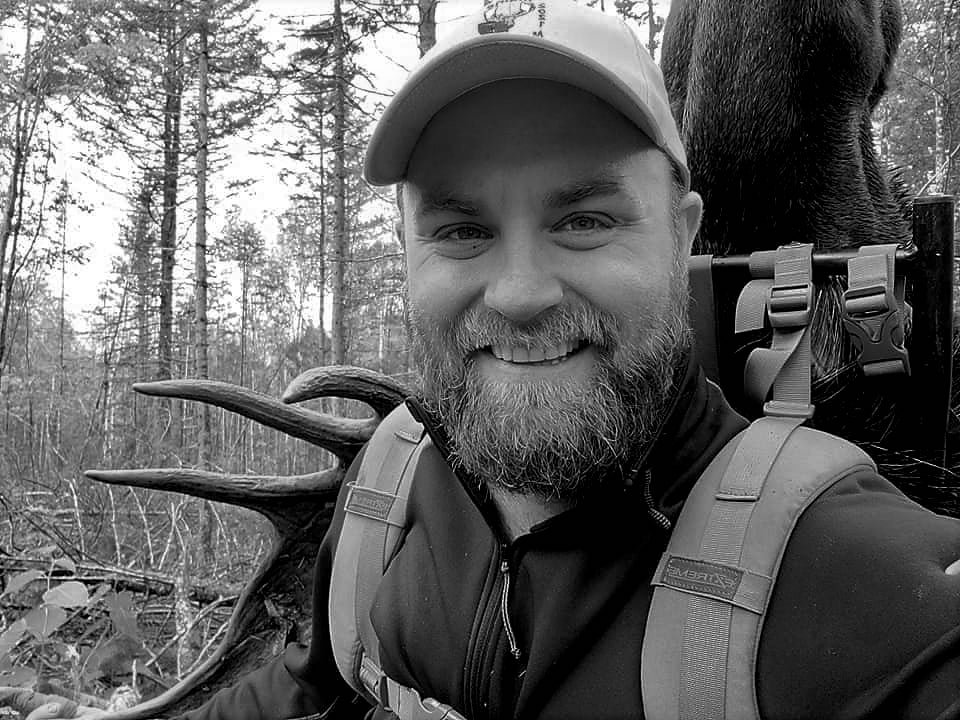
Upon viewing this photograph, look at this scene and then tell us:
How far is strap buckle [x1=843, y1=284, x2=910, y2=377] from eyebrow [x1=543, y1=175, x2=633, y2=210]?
72cm

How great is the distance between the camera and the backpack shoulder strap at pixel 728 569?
3.88ft

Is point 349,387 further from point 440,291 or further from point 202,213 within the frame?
point 202,213

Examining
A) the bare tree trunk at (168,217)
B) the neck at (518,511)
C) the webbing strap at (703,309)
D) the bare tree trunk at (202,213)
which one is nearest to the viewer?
the neck at (518,511)

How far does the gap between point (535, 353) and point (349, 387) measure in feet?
3.01

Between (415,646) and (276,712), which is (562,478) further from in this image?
(276,712)

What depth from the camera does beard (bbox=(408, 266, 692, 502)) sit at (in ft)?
4.95

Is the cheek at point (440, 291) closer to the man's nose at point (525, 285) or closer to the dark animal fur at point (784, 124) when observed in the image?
the man's nose at point (525, 285)

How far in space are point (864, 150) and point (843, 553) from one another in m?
1.83

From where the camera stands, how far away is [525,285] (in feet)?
4.82

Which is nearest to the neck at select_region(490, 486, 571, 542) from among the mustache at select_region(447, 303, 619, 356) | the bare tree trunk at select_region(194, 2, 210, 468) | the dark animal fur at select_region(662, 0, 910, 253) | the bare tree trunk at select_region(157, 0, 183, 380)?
the mustache at select_region(447, 303, 619, 356)

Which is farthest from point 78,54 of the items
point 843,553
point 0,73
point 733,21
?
point 843,553

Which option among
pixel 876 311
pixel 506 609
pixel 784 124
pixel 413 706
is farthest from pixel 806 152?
pixel 413 706

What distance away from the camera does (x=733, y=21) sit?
2248 millimetres

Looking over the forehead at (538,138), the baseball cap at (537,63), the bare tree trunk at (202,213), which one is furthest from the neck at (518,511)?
the bare tree trunk at (202,213)
